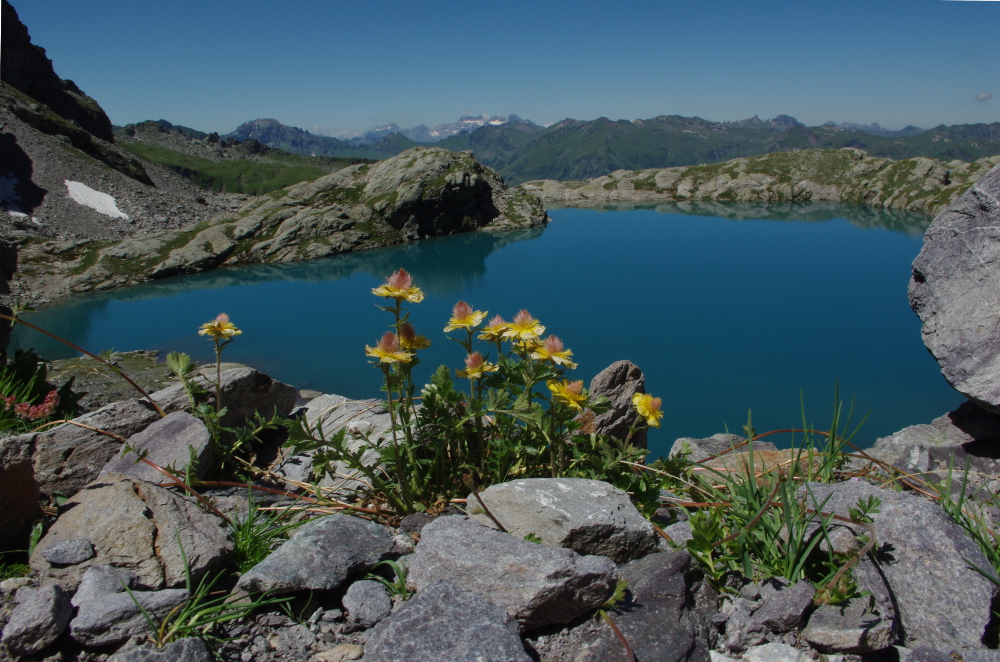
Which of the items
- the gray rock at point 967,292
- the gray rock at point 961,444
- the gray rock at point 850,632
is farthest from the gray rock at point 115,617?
the gray rock at point 967,292

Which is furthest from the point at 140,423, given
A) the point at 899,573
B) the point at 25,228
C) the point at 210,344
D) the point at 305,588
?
the point at 25,228

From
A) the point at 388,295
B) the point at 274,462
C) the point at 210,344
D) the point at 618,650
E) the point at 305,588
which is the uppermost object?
the point at 388,295

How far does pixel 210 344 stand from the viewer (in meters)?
17.7

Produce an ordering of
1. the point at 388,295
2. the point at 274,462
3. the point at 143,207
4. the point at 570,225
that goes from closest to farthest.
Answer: the point at 388,295, the point at 274,462, the point at 143,207, the point at 570,225

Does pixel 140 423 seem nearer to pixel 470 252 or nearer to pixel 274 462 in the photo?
pixel 274 462

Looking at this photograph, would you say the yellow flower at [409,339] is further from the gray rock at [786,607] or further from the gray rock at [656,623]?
the gray rock at [786,607]

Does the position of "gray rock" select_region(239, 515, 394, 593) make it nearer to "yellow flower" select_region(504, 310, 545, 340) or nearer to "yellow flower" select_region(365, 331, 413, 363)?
"yellow flower" select_region(365, 331, 413, 363)

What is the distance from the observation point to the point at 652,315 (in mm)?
18281

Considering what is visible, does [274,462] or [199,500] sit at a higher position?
[199,500]

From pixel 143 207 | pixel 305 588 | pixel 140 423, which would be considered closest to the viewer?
pixel 305 588

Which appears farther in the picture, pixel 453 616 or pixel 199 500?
pixel 199 500

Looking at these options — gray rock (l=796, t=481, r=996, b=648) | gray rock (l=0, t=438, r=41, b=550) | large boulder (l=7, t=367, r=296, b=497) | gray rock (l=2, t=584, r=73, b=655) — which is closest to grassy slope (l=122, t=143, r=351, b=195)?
large boulder (l=7, t=367, r=296, b=497)

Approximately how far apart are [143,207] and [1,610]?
147 ft

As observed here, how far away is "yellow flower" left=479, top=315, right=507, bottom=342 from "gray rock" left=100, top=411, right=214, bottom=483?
2.13 m
